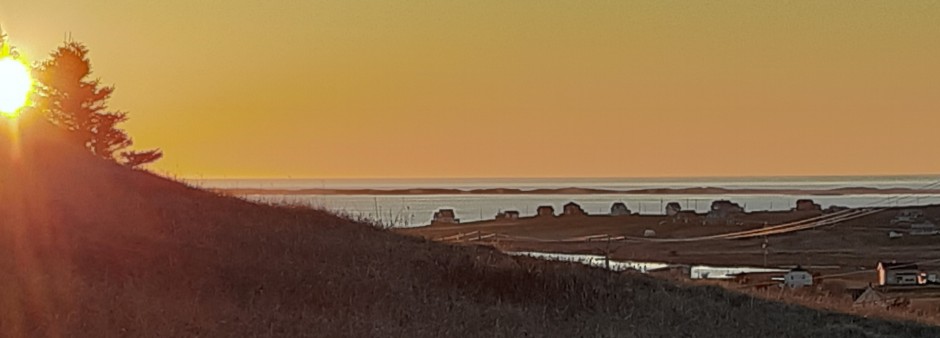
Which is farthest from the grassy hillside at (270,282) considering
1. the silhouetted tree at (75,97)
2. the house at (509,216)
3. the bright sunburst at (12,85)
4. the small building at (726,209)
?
the small building at (726,209)

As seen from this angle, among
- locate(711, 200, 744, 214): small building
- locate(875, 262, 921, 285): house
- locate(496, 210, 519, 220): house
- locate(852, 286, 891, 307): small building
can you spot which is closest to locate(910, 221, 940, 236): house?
locate(711, 200, 744, 214): small building

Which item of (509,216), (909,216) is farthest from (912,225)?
(509,216)

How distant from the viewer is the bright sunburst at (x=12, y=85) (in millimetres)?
26208

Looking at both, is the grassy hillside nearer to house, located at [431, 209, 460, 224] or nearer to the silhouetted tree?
the silhouetted tree

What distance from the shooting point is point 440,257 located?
19.0 metres

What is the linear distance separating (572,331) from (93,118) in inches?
1215

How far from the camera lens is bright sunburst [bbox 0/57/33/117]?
26208mm

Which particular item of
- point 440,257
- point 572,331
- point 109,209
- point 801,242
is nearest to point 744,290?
point 440,257

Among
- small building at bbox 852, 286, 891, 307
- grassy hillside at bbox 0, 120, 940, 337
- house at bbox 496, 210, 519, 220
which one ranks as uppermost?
house at bbox 496, 210, 519, 220

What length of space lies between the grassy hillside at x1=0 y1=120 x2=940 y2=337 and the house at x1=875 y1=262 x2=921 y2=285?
134 ft

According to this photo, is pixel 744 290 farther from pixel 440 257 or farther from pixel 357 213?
pixel 357 213

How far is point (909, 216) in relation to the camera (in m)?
110

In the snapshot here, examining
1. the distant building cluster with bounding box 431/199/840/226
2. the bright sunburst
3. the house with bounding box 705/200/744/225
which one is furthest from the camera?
the house with bounding box 705/200/744/225

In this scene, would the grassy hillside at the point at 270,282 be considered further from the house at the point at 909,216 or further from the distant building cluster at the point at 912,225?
the house at the point at 909,216
